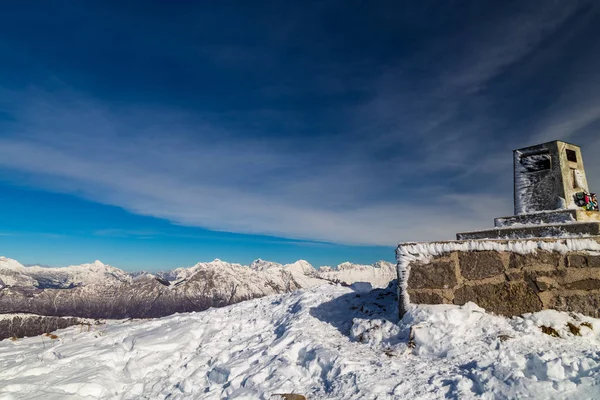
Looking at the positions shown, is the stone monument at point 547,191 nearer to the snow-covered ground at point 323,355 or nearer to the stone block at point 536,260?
the stone block at point 536,260

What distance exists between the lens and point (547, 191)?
10.9m

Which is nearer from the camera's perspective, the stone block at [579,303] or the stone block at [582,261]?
the stone block at [579,303]

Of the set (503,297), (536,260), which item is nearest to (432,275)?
(503,297)

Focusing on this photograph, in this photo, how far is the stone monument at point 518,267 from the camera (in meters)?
7.02

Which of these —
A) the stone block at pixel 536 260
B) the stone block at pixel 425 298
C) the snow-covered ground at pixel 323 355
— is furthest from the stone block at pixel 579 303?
the stone block at pixel 425 298

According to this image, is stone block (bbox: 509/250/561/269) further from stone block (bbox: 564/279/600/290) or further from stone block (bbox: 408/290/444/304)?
stone block (bbox: 408/290/444/304)

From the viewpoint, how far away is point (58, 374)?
9.41 metres

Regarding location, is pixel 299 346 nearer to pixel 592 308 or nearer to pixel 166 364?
pixel 166 364

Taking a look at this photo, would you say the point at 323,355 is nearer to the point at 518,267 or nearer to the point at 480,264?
the point at 480,264

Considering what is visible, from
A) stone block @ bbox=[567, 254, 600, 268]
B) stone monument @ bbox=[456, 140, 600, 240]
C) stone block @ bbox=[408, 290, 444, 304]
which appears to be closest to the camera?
stone block @ bbox=[567, 254, 600, 268]

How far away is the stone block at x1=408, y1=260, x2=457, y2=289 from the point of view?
8141 mm

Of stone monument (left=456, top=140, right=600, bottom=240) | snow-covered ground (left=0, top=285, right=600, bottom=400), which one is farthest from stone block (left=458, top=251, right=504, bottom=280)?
stone monument (left=456, top=140, right=600, bottom=240)

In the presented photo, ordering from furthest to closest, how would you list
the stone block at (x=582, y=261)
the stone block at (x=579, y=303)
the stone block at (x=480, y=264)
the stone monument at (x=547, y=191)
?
the stone monument at (x=547, y=191)
the stone block at (x=480, y=264)
the stone block at (x=582, y=261)
the stone block at (x=579, y=303)

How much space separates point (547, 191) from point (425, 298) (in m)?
6.25
